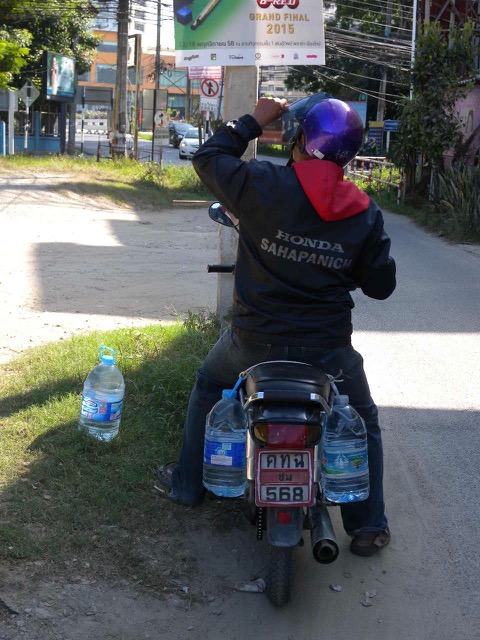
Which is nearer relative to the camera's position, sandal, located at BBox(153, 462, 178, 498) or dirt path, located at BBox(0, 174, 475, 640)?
dirt path, located at BBox(0, 174, 475, 640)

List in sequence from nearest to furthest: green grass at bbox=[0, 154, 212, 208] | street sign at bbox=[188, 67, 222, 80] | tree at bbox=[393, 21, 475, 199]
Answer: tree at bbox=[393, 21, 475, 199]
street sign at bbox=[188, 67, 222, 80]
green grass at bbox=[0, 154, 212, 208]

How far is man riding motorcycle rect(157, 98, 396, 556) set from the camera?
3.54 metres

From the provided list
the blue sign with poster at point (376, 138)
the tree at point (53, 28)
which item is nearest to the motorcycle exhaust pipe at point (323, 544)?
the tree at point (53, 28)

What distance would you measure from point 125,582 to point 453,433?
277cm

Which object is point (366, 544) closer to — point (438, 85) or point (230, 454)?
point (230, 454)

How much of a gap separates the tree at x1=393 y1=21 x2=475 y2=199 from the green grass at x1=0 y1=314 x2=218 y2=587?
13198mm

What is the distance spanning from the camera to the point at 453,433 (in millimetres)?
5805

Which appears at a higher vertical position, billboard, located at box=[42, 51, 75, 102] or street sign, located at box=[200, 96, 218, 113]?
billboard, located at box=[42, 51, 75, 102]

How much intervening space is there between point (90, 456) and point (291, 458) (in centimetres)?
181

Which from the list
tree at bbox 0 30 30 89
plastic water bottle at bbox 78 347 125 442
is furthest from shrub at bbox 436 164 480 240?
plastic water bottle at bbox 78 347 125 442

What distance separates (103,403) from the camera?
4.97 meters

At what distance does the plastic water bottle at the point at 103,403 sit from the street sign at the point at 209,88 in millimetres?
19351

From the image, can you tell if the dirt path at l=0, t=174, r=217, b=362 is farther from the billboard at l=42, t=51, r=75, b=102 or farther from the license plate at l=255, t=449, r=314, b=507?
the billboard at l=42, t=51, r=75, b=102

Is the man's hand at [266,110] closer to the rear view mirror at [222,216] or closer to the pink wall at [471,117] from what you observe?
the rear view mirror at [222,216]
